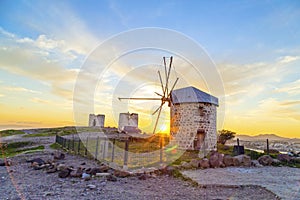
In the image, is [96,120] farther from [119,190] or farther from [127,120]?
[119,190]

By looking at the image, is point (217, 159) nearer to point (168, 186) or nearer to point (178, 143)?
point (168, 186)

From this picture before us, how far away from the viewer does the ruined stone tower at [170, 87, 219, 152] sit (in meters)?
20.7

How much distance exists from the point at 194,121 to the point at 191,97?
7.77 ft

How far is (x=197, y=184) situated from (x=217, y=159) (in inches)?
173

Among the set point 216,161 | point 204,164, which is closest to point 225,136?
point 216,161

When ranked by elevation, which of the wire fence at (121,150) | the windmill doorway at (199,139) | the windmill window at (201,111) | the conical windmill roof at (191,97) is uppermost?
the conical windmill roof at (191,97)

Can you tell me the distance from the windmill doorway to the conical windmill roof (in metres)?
2.97

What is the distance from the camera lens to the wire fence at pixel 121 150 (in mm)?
11877

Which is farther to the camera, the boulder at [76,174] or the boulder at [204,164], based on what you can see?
the boulder at [204,164]

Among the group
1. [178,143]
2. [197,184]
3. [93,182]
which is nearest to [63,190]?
[93,182]

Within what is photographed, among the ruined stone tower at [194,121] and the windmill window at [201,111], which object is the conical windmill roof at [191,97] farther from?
the windmill window at [201,111]

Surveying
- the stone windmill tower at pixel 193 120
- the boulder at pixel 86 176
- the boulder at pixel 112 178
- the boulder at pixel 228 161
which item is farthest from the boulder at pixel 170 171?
the stone windmill tower at pixel 193 120

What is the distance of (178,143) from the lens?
69.7ft

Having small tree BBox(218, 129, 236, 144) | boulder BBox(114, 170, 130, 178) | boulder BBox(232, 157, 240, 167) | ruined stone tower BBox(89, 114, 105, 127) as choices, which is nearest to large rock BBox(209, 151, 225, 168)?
boulder BBox(232, 157, 240, 167)
